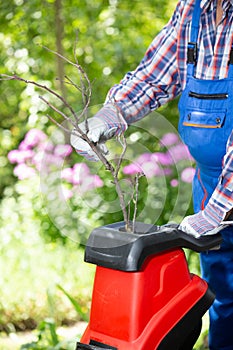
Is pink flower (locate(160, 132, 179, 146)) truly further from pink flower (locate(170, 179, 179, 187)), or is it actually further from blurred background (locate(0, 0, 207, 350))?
pink flower (locate(170, 179, 179, 187))

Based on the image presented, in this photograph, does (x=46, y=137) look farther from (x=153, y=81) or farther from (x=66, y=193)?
(x=66, y=193)

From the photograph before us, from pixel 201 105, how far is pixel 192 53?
0.18m

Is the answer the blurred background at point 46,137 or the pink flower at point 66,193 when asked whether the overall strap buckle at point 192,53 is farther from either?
the blurred background at point 46,137

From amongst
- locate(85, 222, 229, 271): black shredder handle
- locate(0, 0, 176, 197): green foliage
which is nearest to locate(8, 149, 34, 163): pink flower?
locate(0, 0, 176, 197): green foliage

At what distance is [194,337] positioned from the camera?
210 cm

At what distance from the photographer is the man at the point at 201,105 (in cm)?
219

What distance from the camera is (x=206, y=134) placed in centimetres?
225

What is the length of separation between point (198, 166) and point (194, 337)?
1.89ft

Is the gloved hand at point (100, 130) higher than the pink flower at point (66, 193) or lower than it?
higher

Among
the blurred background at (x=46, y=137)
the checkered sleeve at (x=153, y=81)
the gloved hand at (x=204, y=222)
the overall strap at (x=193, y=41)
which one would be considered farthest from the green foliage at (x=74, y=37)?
the gloved hand at (x=204, y=222)

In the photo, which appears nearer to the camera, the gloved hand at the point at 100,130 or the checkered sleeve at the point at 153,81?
the gloved hand at the point at 100,130

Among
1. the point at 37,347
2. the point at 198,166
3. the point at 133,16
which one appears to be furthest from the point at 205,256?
the point at 133,16

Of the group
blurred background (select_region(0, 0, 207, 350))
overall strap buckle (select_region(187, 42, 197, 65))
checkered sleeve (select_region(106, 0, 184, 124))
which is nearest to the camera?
overall strap buckle (select_region(187, 42, 197, 65))

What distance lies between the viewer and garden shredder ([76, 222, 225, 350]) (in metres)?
1.93
